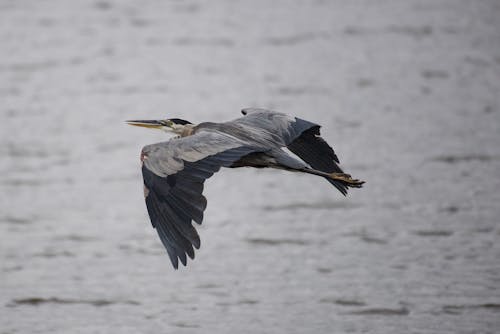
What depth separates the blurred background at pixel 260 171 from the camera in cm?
1199

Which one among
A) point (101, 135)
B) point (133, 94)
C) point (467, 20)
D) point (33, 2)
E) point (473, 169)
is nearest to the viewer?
point (473, 169)

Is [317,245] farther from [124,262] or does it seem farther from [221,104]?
[221,104]

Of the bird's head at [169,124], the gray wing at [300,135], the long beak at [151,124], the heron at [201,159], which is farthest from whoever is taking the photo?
the long beak at [151,124]

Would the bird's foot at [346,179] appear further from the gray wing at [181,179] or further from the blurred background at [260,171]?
the blurred background at [260,171]

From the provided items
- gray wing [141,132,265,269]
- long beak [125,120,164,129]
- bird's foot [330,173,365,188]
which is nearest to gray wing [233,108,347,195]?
bird's foot [330,173,365,188]

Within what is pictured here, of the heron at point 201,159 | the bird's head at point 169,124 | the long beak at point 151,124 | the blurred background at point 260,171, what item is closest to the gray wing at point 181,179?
the heron at point 201,159

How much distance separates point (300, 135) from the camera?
35.5 feet

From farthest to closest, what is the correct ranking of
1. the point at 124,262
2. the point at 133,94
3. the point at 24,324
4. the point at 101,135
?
the point at 133,94 → the point at 101,135 → the point at 124,262 → the point at 24,324

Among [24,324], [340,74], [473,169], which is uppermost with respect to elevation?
[340,74]

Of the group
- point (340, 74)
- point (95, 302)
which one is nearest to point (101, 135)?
point (340, 74)

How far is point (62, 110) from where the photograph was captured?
59.3 ft

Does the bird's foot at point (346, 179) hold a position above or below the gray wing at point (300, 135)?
below

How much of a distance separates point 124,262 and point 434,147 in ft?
16.5

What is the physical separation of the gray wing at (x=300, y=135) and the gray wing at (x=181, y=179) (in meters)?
0.66
